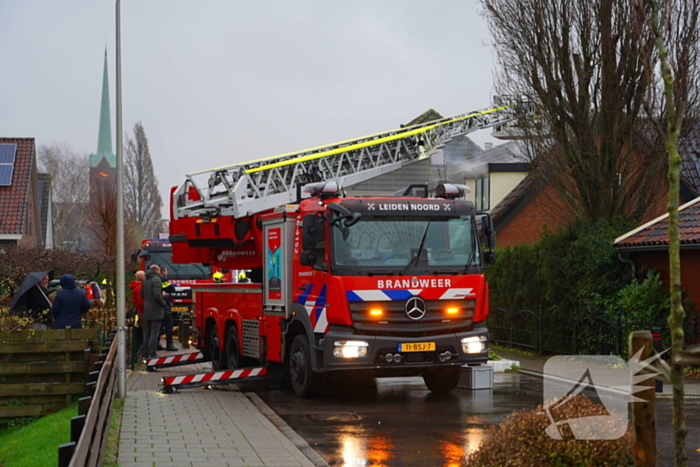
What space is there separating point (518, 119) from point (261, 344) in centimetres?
904

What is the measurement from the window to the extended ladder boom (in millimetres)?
2224

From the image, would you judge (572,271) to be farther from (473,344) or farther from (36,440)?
(36,440)

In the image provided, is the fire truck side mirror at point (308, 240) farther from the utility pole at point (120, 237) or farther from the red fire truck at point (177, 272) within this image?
the red fire truck at point (177, 272)

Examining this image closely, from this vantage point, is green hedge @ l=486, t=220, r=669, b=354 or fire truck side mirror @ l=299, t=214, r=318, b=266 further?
green hedge @ l=486, t=220, r=669, b=354

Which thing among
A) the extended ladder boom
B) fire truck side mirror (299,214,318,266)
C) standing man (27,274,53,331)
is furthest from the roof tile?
fire truck side mirror (299,214,318,266)

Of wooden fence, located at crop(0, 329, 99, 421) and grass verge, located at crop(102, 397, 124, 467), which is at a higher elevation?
wooden fence, located at crop(0, 329, 99, 421)

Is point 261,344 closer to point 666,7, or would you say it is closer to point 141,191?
point 666,7

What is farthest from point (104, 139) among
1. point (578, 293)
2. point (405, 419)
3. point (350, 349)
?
point (405, 419)

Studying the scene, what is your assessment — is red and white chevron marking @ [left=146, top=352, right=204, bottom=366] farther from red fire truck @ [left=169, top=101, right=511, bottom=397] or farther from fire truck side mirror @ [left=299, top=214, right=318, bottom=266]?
fire truck side mirror @ [left=299, top=214, right=318, bottom=266]

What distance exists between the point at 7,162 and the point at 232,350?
98.2 ft

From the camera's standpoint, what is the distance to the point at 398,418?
11.0 m

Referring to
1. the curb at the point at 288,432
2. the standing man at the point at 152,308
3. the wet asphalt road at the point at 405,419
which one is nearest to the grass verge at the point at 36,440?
the curb at the point at 288,432

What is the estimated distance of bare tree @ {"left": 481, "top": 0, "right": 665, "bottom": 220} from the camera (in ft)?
59.6

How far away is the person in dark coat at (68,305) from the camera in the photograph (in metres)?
14.9
